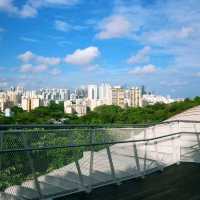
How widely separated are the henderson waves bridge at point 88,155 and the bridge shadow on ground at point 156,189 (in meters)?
0.23

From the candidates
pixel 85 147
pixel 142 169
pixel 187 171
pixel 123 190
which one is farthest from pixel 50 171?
pixel 187 171

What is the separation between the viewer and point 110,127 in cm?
1065

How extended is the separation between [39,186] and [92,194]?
1.33m

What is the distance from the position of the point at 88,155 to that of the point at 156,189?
5.12 feet

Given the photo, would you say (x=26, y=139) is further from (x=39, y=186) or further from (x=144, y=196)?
(x=144, y=196)

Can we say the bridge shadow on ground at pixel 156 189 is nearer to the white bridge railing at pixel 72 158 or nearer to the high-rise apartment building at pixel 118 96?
the white bridge railing at pixel 72 158

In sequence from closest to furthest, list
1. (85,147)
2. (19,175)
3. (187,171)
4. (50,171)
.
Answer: (19,175), (50,171), (85,147), (187,171)

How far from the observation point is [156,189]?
9.60m

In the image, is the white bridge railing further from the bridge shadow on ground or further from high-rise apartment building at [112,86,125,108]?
high-rise apartment building at [112,86,125,108]

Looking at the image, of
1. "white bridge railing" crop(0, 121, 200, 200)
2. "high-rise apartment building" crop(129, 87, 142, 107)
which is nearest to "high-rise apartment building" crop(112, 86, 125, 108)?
"high-rise apartment building" crop(129, 87, 142, 107)

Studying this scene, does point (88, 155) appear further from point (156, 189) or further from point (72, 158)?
point (156, 189)

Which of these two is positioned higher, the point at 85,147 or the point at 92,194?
the point at 85,147

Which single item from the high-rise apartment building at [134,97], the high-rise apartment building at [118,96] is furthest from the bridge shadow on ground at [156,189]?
the high-rise apartment building at [134,97]

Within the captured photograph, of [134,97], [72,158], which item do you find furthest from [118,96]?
[72,158]
